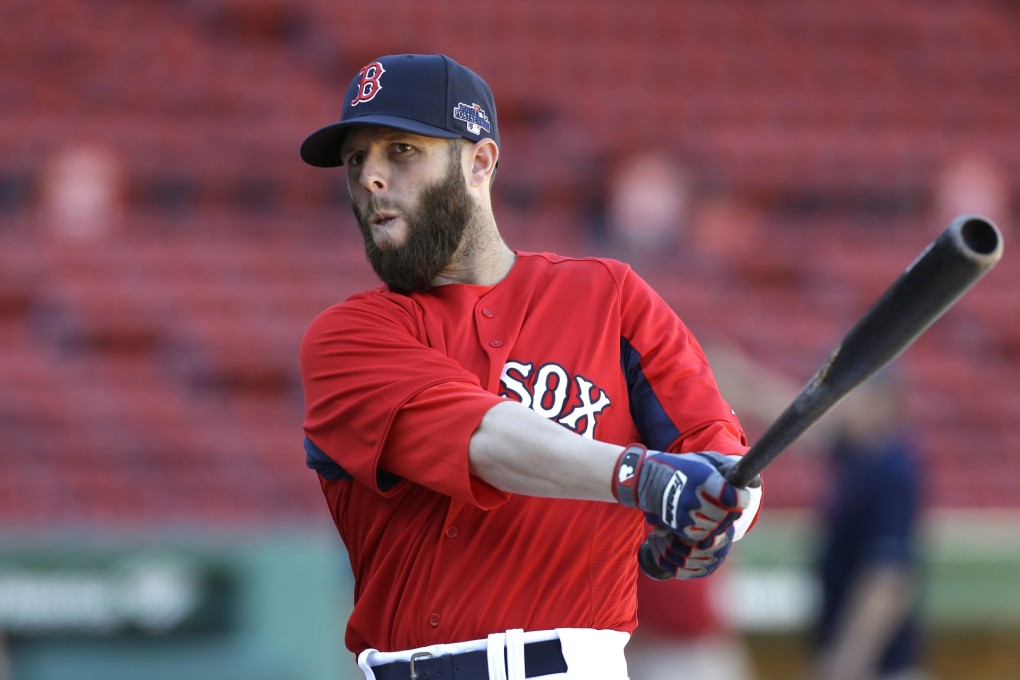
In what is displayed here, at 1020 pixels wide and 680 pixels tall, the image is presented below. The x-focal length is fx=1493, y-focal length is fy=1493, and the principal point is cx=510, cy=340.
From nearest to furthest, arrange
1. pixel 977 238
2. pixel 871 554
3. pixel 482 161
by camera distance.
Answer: pixel 977 238 → pixel 482 161 → pixel 871 554

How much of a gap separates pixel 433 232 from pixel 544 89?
7746 millimetres

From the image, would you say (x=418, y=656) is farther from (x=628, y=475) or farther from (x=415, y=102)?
(x=415, y=102)

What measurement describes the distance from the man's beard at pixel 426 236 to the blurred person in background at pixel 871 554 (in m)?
2.96

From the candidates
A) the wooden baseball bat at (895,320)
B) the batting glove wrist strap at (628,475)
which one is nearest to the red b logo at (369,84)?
the batting glove wrist strap at (628,475)

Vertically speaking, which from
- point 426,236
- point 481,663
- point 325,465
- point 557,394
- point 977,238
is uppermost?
point 426,236

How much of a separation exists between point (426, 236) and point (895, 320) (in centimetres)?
83

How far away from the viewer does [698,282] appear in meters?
8.73

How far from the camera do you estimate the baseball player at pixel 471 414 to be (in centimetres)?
222

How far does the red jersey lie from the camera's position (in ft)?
7.45

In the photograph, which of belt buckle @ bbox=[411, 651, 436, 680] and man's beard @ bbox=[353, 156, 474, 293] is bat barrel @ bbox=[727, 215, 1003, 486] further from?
man's beard @ bbox=[353, 156, 474, 293]

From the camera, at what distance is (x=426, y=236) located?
8.01 ft

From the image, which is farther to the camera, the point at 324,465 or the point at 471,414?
the point at 324,465

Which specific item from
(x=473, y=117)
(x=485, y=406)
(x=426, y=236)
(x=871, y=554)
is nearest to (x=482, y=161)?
(x=473, y=117)

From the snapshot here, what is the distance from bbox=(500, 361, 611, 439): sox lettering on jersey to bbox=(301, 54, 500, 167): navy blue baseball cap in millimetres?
404
